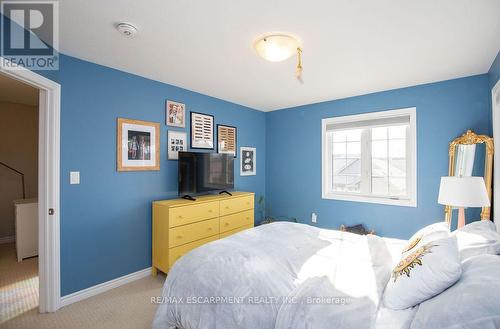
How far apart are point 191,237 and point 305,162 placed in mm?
2322

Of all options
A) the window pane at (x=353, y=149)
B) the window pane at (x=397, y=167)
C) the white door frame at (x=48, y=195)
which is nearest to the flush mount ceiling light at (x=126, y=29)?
the white door frame at (x=48, y=195)

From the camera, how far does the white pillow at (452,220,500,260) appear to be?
1.32 metres

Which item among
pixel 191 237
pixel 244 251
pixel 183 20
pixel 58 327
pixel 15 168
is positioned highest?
pixel 183 20

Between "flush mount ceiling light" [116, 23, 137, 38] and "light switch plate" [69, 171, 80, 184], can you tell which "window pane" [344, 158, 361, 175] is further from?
"light switch plate" [69, 171, 80, 184]

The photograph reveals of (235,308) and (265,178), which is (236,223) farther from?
(235,308)

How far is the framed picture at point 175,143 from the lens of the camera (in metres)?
3.06

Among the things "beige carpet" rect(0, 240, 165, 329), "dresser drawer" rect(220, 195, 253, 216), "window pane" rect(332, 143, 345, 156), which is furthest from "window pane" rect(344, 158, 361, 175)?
"beige carpet" rect(0, 240, 165, 329)

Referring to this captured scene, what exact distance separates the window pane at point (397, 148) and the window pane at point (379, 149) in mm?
77

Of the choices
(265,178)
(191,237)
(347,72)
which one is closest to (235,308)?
(191,237)

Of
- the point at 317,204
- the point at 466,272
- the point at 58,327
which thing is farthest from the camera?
the point at 317,204

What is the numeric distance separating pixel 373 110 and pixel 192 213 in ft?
9.54

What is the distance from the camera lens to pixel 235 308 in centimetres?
126

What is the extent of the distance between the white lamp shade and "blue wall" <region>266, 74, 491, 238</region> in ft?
2.95

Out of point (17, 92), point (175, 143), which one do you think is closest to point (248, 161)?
point (175, 143)
